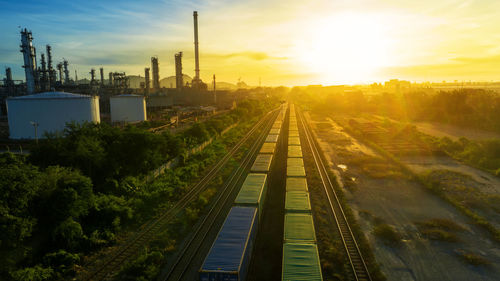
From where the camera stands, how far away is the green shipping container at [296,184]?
2238cm

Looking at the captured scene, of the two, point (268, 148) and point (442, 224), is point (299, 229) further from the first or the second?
point (268, 148)

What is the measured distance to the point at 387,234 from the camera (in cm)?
1750

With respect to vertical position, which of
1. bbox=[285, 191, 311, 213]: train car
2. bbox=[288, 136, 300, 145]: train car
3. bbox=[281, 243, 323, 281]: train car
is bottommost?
bbox=[281, 243, 323, 281]: train car

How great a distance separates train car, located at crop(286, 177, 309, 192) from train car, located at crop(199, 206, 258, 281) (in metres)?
6.31

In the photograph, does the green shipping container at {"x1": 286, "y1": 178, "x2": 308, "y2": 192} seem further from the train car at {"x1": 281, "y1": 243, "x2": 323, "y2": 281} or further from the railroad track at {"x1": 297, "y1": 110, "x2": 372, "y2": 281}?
the train car at {"x1": 281, "y1": 243, "x2": 323, "y2": 281}

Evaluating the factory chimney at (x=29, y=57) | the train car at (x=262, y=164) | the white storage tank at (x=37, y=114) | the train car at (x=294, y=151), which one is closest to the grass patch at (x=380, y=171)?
the train car at (x=294, y=151)

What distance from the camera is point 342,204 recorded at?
22375 mm

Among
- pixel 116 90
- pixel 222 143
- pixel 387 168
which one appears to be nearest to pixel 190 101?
pixel 116 90

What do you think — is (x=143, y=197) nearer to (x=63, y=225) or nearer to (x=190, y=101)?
(x=63, y=225)

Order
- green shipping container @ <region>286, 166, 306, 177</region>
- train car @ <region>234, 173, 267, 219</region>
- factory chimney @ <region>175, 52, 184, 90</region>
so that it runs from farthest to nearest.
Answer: factory chimney @ <region>175, 52, 184, 90</region>, green shipping container @ <region>286, 166, 306, 177</region>, train car @ <region>234, 173, 267, 219</region>

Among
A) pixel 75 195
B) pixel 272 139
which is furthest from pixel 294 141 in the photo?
pixel 75 195

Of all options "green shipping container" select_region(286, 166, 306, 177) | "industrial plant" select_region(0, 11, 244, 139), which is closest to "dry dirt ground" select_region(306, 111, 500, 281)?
"green shipping container" select_region(286, 166, 306, 177)

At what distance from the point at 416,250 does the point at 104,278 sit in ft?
54.6

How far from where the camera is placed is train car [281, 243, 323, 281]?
11828 mm
